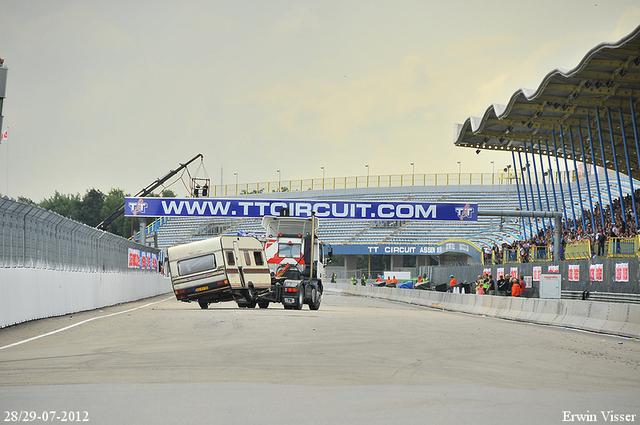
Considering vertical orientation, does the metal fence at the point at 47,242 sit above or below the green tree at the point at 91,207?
below

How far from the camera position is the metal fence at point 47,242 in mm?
19812

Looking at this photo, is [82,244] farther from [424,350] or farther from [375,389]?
[375,389]

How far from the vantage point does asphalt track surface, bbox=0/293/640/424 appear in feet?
24.2

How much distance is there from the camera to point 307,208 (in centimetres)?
5078

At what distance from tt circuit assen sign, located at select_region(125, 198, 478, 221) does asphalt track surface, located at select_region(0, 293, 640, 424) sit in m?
32.2

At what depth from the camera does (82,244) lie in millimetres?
28188

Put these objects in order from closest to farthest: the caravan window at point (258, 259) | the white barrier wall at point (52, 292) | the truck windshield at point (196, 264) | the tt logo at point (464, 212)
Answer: the white barrier wall at point (52, 292) → the truck windshield at point (196, 264) → the caravan window at point (258, 259) → the tt logo at point (464, 212)

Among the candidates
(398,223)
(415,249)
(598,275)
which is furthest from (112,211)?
(598,275)

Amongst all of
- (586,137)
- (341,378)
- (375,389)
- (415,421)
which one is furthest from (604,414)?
(586,137)

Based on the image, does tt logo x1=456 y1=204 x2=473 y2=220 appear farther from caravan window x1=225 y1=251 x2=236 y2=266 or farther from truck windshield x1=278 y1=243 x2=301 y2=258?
caravan window x1=225 y1=251 x2=236 y2=266

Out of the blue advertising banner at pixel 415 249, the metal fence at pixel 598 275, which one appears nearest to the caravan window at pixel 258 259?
the metal fence at pixel 598 275

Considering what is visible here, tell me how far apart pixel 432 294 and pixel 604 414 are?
34814 millimetres

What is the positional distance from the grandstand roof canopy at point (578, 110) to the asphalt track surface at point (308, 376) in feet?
78.2

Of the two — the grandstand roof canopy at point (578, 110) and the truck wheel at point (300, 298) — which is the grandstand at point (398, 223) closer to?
the grandstand roof canopy at point (578, 110)
